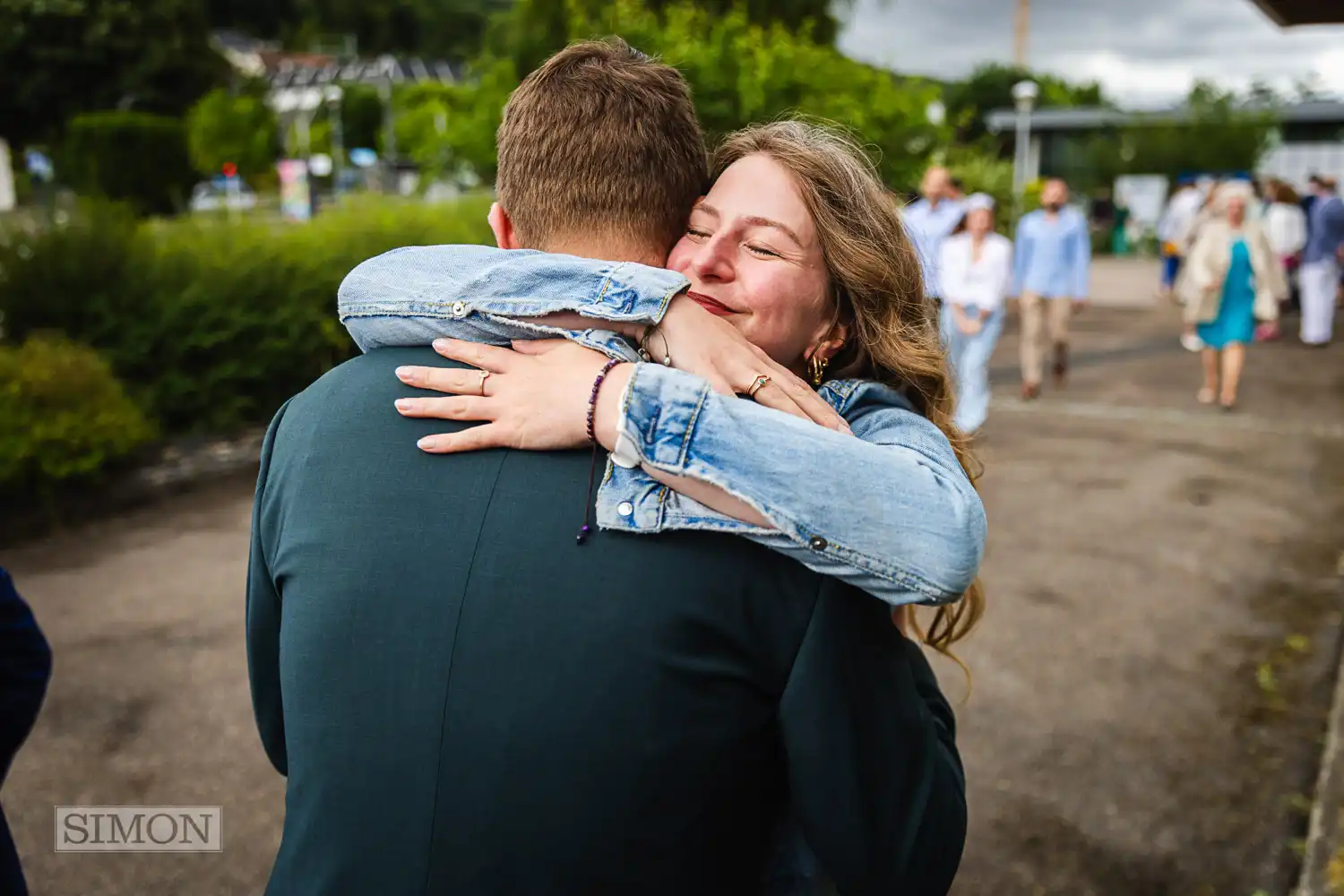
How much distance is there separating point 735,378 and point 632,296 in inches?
6.6

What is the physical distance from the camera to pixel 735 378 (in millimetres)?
1354

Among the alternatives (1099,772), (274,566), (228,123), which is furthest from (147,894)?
(228,123)

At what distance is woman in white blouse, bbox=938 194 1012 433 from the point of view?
8.72 meters

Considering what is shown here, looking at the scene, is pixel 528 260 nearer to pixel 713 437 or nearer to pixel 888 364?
pixel 713 437

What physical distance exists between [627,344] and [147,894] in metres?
2.99

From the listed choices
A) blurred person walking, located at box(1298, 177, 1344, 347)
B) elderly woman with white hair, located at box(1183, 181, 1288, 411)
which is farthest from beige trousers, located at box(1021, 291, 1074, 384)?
blurred person walking, located at box(1298, 177, 1344, 347)

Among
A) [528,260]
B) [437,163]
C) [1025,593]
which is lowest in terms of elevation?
[1025,593]

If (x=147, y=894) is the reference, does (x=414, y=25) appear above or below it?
above

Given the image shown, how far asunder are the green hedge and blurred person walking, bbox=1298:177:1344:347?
12.2 metres

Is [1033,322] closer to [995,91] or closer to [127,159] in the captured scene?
[127,159]

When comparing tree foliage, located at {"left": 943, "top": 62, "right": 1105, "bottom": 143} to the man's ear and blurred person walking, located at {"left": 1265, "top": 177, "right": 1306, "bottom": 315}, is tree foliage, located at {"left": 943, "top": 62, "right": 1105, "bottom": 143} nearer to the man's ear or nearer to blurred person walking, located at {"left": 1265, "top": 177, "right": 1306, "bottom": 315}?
blurred person walking, located at {"left": 1265, "top": 177, "right": 1306, "bottom": 315}

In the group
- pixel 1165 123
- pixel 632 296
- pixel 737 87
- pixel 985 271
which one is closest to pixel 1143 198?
pixel 1165 123

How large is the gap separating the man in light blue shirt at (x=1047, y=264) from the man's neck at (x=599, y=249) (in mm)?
10064

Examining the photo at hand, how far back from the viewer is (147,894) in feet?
11.0
